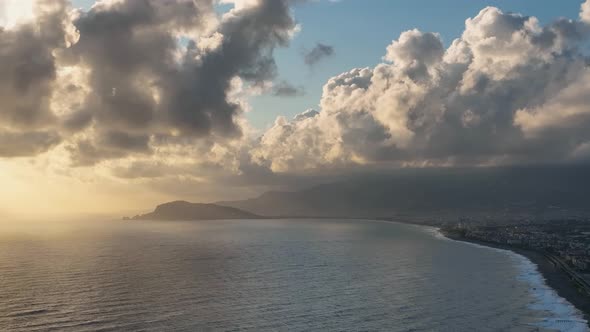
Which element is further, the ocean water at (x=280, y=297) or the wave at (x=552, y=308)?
the wave at (x=552, y=308)

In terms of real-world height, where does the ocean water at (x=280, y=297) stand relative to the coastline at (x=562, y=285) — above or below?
above

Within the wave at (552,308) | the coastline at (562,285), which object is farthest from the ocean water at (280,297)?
the coastline at (562,285)

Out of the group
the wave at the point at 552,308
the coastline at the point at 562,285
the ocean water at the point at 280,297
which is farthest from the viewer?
the coastline at the point at 562,285

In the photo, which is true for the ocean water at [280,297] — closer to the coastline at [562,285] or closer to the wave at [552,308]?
the wave at [552,308]

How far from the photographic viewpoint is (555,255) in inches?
7603

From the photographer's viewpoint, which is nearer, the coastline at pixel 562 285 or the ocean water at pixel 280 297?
the ocean water at pixel 280 297

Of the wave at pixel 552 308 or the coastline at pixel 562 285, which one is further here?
the coastline at pixel 562 285

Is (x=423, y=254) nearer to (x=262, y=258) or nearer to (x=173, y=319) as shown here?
(x=262, y=258)

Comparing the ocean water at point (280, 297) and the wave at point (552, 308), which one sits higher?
the ocean water at point (280, 297)

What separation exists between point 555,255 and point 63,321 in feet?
575

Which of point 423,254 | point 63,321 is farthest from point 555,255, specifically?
point 63,321

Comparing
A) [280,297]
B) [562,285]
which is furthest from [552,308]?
[280,297]

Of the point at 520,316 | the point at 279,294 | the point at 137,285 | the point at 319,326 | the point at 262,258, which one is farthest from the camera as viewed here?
the point at 262,258

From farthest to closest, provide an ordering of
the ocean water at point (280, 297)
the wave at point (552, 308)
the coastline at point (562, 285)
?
1. the coastline at point (562, 285)
2. the wave at point (552, 308)
3. the ocean water at point (280, 297)
